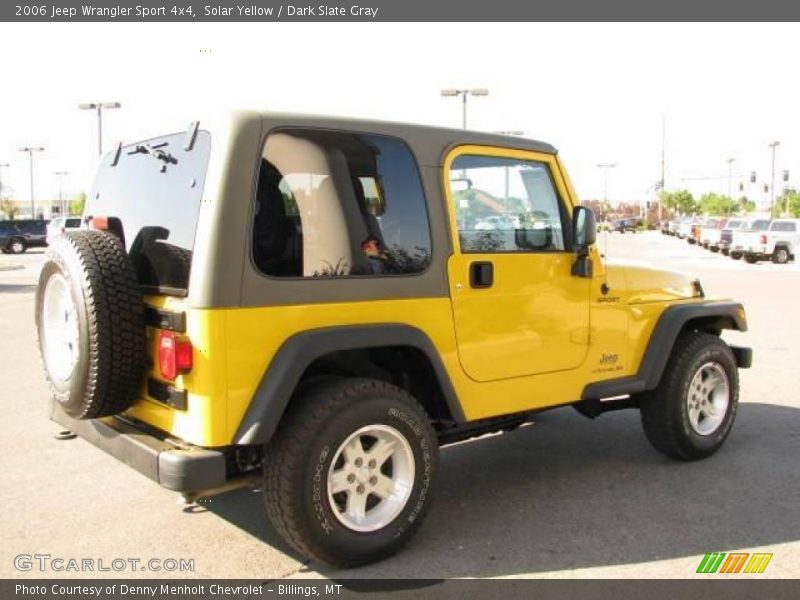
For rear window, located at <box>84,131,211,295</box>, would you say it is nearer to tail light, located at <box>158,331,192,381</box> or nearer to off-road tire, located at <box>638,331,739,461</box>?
tail light, located at <box>158,331,192,381</box>

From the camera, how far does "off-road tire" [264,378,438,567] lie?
10.9 feet

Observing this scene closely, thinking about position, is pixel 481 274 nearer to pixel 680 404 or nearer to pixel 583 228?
pixel 583 228

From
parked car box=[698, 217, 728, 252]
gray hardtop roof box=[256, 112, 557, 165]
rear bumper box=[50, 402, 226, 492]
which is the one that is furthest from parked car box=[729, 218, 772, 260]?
rear bumper box=[50, 402, 226, 492]

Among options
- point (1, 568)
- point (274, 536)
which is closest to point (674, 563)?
point (274, 536)

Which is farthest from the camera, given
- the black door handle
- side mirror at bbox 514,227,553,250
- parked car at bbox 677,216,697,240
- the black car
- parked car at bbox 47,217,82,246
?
parked car at bbox 677,216,697,240

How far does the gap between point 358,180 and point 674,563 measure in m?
2.38

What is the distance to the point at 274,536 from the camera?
396 cm

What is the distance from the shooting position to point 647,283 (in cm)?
489

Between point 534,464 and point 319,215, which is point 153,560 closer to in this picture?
point 319,215

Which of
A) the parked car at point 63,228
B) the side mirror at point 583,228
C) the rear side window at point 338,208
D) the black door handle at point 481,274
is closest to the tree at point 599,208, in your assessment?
the side mirror at point 583,228

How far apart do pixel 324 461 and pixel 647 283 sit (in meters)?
2.61

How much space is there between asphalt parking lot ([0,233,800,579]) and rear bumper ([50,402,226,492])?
1.94ft

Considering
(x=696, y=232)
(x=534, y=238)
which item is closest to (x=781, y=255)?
(x=696, y=232)

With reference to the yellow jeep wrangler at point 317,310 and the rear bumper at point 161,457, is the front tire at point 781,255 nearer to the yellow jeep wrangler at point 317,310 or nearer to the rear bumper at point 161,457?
the yellow jeep wrangler at point 317,310
